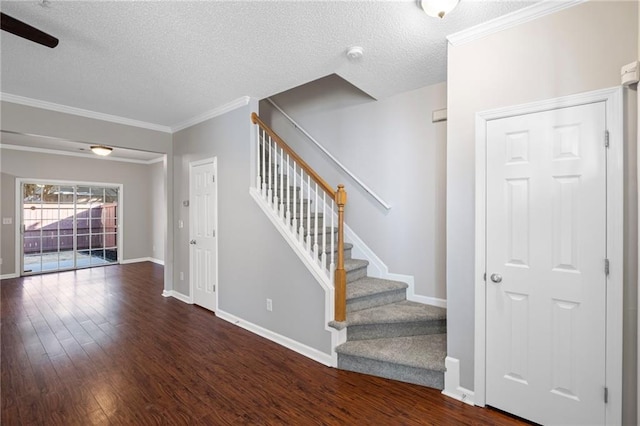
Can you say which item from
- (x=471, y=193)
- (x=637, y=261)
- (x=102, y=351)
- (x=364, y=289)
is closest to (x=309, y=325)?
(x=364, y=289)

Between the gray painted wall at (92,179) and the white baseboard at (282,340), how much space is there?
5.45m

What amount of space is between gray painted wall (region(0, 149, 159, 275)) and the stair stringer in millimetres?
6114

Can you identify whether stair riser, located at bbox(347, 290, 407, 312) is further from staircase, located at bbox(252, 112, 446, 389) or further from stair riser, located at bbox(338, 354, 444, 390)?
stair riser, located at bbox(338, 354, 444, 390)

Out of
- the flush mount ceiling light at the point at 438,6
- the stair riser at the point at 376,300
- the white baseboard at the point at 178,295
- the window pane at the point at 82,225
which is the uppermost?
the flush mount ceiling light at the point at 438,6

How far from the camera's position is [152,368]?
Result: 260cm

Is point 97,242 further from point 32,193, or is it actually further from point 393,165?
point 393,165

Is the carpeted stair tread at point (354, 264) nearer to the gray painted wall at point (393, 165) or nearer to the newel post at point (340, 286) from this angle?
the gray painted wall at point (393, 165)

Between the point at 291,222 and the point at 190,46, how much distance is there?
73.5 inches

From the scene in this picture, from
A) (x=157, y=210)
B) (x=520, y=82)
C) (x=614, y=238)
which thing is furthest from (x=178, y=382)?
(x=157, y=210)

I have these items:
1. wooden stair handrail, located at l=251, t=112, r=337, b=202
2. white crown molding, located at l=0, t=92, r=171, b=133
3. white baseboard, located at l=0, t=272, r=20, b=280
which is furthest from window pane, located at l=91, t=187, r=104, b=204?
wooden stair handrail, located at l=251, t=112, r=337, b=202

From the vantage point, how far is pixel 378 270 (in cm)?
356

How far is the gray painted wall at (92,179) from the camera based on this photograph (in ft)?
19.8

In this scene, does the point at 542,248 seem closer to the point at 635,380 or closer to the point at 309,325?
the point at 635,380

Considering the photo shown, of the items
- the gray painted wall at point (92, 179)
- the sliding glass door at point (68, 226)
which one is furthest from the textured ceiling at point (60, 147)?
the sliding glass door at point (68, 226)
